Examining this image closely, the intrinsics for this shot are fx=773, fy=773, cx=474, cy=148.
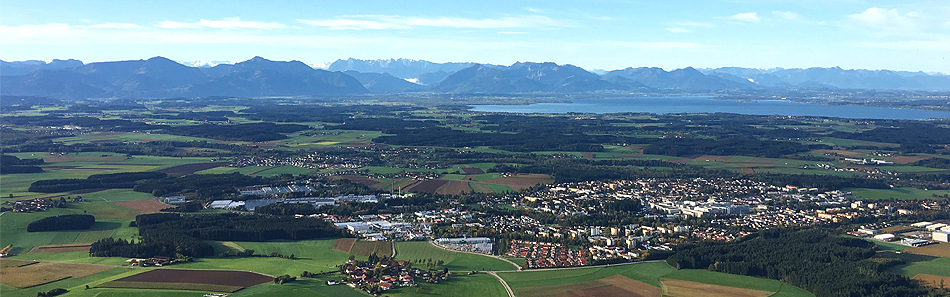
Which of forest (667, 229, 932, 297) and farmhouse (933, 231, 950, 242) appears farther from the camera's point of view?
farmhouse (933, 231, 950, 242)

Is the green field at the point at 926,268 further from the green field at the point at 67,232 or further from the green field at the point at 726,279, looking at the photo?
the green field at the point at 67,232

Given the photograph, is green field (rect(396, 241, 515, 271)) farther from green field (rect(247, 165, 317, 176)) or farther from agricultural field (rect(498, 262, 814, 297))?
green field (rect(247, 165, 317, 176))

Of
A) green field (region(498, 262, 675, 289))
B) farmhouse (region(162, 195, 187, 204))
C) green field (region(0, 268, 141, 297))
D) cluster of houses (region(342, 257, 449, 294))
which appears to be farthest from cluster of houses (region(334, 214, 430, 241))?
farmhouse (region(162, 195, 187, 204))

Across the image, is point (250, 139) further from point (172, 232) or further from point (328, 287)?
point (328, 287)

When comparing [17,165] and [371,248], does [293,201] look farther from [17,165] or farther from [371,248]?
[17,165]

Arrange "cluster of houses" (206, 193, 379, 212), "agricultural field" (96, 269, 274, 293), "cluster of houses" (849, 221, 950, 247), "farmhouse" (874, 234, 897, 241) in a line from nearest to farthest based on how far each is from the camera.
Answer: "agricultural field" (96, 269, 274, 293) → "cluster of houses" (849, 221, 950, 247) → "farmhouse" (874, 234, 897, 241) → "cluster of houses" (206, 193, 379, 212)

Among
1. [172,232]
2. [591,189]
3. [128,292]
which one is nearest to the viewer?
[128,292]

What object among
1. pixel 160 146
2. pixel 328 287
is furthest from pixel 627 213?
pixel 160 146

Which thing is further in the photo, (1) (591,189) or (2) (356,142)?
(2) (356,142)
